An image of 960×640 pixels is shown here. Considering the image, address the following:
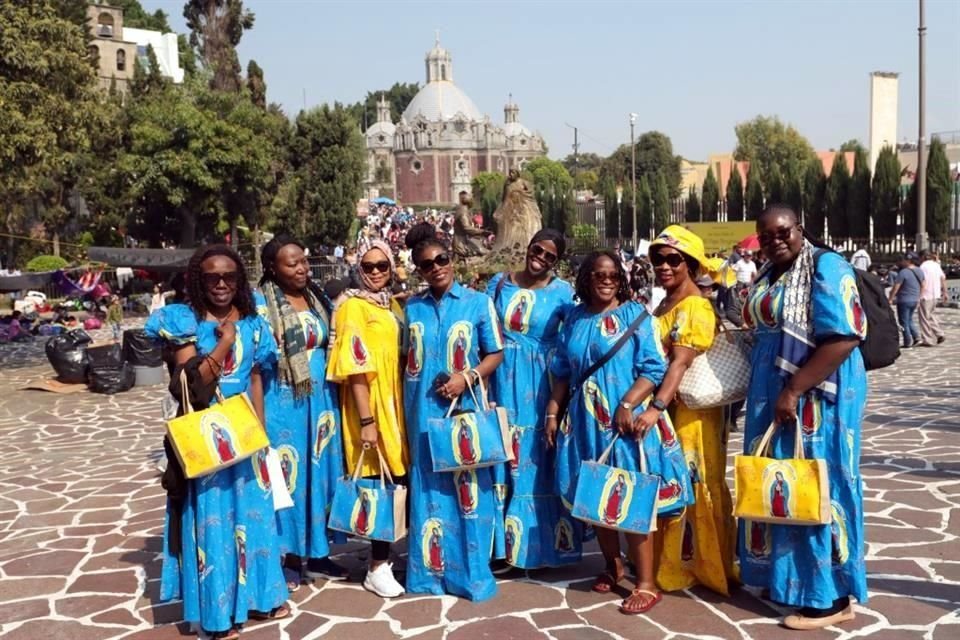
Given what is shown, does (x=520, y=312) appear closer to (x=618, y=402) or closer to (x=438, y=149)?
(x=618, y=402)

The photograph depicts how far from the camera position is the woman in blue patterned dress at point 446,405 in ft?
13.2

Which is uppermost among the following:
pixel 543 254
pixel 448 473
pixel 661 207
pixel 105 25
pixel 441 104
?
pixel 441 104

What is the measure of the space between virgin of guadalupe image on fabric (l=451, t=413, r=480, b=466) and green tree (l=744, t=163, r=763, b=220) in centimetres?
3109

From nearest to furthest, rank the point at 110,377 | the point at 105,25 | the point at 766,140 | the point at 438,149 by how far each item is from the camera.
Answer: the point at 110,377, the point at 105,25, the point at 766,140, the point at 438,149

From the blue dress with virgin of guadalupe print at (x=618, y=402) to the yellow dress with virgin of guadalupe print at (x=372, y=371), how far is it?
815mm

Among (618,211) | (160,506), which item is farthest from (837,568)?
(618,211)

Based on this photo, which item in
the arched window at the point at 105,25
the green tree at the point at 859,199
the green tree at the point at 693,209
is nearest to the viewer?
the green tree at the point at 859,199

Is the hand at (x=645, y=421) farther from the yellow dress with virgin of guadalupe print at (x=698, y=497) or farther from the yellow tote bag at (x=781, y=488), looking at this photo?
the yellow tote bag at (x=781, y=488)

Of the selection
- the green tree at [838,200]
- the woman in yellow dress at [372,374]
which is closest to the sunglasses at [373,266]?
the woman in yellow dress at [372,374]

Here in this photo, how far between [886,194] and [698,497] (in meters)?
25.7

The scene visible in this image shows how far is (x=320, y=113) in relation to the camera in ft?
107

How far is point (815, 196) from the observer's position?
29.6m

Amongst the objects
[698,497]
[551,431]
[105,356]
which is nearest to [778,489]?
[698,497]

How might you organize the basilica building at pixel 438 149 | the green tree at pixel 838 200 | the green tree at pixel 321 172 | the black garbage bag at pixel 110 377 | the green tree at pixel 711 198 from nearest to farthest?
the black garbage bag at pixel 110 377
the green tree at pixel 838 200
the green tree at pixel 321 172
the green tree at pixel 711 198
the basilica building at pixel 438 149
